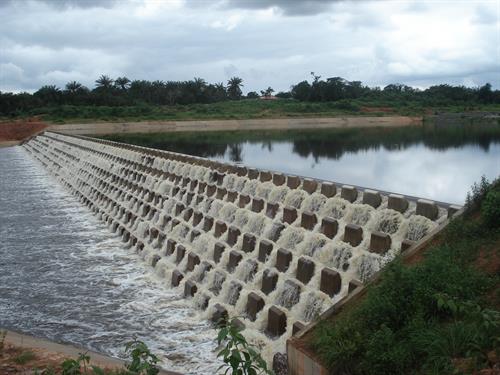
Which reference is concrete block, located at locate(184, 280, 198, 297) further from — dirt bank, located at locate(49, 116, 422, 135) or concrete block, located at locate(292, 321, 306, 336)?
dirt bank, located at locate(49, 116, 422, 135)

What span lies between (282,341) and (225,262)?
10.4ft

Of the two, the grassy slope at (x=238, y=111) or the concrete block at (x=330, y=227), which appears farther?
the grassy slope at (x=238, y=111)

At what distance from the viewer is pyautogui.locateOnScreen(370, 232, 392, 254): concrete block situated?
725cm

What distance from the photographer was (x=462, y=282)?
5.12 m

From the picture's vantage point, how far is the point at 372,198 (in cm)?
834

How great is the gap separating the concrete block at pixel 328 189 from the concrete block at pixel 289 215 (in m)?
0.64

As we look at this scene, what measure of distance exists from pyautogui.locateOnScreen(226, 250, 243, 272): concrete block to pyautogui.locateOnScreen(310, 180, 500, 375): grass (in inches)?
166

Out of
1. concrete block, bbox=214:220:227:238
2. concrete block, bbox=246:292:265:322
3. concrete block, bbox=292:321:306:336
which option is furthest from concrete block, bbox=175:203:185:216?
concrete block, bbox=292:321:306:336

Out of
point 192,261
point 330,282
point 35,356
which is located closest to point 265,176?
point 192,261

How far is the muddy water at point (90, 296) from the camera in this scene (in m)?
8.35

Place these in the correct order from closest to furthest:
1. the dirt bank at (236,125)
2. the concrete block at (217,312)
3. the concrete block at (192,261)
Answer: the concrete block at (217,312)
the concrete block at (192,261)
the dirt bank at (236,125)

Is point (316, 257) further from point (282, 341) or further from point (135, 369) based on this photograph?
point (135, 369)

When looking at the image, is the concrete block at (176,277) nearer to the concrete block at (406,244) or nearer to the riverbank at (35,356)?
the riverbank at (35,356)

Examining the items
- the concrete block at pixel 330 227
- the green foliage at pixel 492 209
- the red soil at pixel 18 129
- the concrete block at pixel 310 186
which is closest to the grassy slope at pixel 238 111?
the red soil at pixel 18 129
